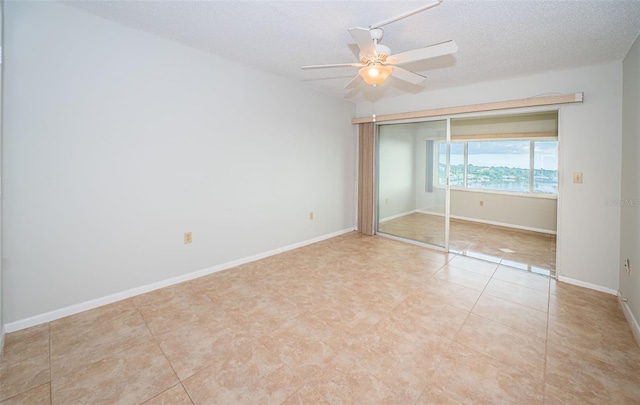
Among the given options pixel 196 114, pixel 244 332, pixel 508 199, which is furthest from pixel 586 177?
pixel 196 114

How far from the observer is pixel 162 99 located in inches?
105

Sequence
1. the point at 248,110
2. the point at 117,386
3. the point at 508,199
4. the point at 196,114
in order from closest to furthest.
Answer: the point at 117,386 < the point at 196,114 < the point at 248,110 < the point at 508,199

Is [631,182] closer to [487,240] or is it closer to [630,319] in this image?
[630,319]

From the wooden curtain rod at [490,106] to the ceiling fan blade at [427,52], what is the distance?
2.03m

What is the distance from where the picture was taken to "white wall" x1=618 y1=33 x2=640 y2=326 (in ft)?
7.21

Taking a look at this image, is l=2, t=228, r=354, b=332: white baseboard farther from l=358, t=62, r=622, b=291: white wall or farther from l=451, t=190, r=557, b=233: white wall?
l=451, t=190, r=557, b=233: white wall

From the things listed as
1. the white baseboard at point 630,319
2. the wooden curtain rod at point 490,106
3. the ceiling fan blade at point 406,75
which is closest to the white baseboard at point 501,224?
the wooden curtain rod at point 490,106

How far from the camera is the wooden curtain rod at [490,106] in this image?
116 inches

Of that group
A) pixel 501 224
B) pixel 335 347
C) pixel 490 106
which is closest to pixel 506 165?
pixel 501 224

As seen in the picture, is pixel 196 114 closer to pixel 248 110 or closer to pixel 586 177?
pixel 248 110

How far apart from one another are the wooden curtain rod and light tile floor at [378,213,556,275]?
1723 millimetres

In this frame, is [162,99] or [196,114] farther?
[196,114]

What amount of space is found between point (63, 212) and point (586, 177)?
4998 mm

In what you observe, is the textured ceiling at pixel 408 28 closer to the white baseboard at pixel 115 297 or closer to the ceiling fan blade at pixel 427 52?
the ceiling fan blade at pixel 427 52
